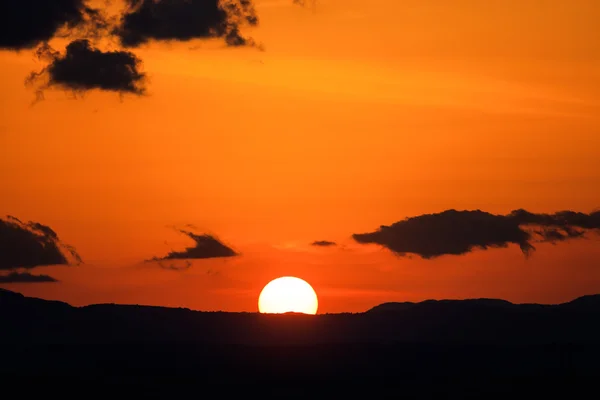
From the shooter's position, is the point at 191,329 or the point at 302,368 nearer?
the point at 302,368

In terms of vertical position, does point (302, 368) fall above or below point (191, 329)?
below

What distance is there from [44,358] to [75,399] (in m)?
32.0

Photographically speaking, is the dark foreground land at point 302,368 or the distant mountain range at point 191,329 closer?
the dark foreground land at point 302,368

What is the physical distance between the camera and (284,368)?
14262 cm

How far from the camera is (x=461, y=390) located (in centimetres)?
12962

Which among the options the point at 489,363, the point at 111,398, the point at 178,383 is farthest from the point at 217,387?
the point at 489,363

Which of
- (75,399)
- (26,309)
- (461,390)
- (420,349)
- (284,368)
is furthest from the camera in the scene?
(26,309)

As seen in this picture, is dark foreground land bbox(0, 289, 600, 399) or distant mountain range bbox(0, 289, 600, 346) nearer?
dark foreground land bbox(0, 289, 600, 399)

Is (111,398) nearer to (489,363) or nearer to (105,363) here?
(105,363)

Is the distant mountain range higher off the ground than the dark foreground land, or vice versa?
the distant mountain range

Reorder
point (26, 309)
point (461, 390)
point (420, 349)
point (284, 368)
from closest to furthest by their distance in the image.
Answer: point (461, 390) < point (284, 368) < point (420, 349) < point (26, 309)

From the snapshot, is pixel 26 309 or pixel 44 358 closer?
pixel 44 358

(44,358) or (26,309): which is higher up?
(26,309)

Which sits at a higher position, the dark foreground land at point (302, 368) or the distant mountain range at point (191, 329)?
the distant mountain range at point (191, 329)
